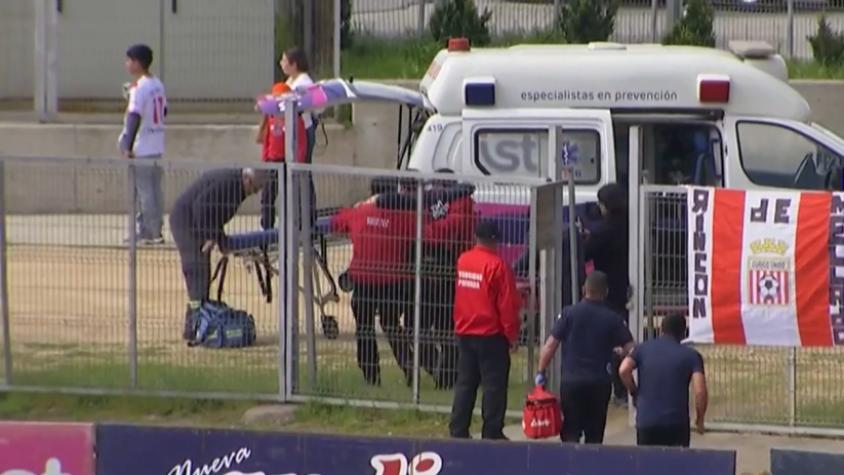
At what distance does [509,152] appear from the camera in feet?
51.1

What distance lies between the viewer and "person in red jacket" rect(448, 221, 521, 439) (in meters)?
12.2

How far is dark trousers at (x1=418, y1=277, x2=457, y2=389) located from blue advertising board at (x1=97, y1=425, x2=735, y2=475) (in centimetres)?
303

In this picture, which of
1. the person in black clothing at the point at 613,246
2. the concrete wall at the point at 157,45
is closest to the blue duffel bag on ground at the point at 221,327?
the person in black clothing at the point at 613,246

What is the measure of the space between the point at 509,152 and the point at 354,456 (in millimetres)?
5834

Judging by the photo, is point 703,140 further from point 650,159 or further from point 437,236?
point 437,236

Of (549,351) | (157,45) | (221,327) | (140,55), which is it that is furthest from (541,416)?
(157,45)

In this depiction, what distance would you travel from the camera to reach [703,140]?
1567 centimetres

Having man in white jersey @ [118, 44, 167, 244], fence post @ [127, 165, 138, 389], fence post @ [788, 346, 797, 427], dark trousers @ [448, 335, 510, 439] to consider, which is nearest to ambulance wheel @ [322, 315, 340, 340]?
fence post @ [127, 165, 138, 389]

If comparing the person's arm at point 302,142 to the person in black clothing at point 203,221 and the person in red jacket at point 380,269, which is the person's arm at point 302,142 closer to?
the person in black clothing at point 203,221

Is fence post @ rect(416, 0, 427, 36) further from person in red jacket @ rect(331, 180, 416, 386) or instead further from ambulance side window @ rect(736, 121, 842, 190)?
person in red jacket @ rect(331, 180, 416, 386)

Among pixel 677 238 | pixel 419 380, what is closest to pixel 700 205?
pixel 677 238

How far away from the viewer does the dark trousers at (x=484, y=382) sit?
482 inches

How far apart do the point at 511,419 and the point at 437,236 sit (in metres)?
1.35

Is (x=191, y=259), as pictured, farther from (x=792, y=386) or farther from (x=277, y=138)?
(x=792, y=386)
